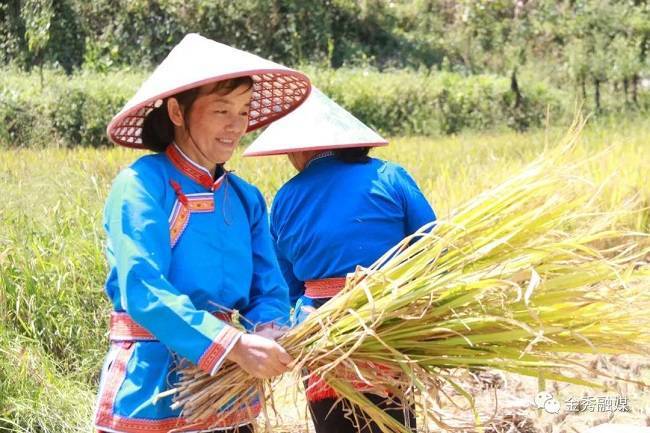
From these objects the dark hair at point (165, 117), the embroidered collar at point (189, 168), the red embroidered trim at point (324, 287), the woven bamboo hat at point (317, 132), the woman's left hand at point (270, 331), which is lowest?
the red embroidered trim at point (324, 287)

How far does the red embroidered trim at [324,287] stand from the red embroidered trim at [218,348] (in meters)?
0.75

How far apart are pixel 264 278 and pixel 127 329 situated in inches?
13.1

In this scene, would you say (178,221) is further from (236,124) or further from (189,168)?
(236,124)

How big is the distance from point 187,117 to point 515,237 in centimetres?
73

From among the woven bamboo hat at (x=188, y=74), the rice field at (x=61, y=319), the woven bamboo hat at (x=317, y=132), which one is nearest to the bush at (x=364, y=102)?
the rice field at (x=61, y=319)

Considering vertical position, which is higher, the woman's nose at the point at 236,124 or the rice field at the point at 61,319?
the woman's nose at the point at 236,124

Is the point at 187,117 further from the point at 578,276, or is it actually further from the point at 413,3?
the point at 413,3

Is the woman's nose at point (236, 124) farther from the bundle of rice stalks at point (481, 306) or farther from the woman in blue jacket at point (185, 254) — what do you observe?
the bundle of rice stalks at point (481, 306)

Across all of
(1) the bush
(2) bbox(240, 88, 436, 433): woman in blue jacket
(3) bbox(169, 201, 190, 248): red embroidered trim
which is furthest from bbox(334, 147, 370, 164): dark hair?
(1) the bush

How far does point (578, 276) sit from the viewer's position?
228 centimetres

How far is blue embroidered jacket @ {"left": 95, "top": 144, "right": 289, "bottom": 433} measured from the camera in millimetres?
2012

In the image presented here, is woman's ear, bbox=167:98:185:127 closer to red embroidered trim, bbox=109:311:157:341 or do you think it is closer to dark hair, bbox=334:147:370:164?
red embroidered trim, bbox=109:311:157:341

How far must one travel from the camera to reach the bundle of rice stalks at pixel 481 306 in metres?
2.24

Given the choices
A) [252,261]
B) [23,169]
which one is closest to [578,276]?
[252,261]
